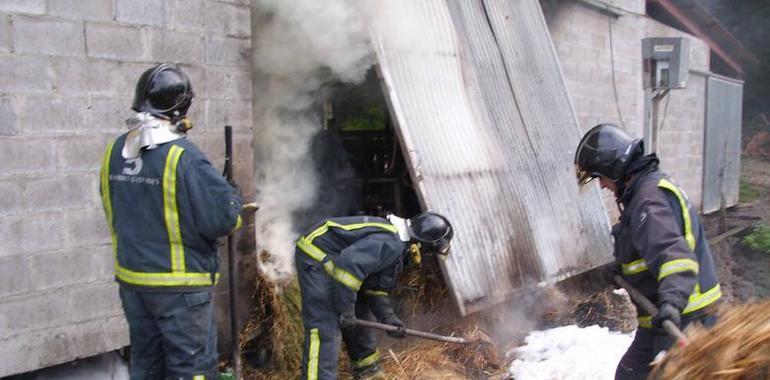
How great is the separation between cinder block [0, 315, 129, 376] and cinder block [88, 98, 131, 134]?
1.14 meters

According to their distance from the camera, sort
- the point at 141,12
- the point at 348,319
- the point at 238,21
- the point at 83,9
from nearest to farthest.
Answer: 1. the point at 83,9
2. the point at 141,12
3. the point at 348,319
4. the point at 238,21

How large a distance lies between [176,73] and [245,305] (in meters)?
1.90

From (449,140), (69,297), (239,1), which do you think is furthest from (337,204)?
(69,297)

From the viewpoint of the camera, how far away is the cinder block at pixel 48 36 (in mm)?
3410

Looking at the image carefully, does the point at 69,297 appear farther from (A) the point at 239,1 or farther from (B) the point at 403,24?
(B) the point at 403,24

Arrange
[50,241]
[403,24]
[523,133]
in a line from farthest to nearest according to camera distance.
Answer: [523,133]
[403,24]
[50,241]

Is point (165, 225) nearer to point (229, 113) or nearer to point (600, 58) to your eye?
point (229, 113)

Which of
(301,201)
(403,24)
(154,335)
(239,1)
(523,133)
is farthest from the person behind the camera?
(523,133)

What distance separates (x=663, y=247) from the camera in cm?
316

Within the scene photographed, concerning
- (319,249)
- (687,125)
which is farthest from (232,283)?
(687,125)

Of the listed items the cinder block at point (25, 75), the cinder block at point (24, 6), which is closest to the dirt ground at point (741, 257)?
the cinder block at point (25, 75)

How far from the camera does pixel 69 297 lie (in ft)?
12.1

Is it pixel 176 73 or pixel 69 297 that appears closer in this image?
pixel 176 73

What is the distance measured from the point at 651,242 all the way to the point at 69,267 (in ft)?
10.5
